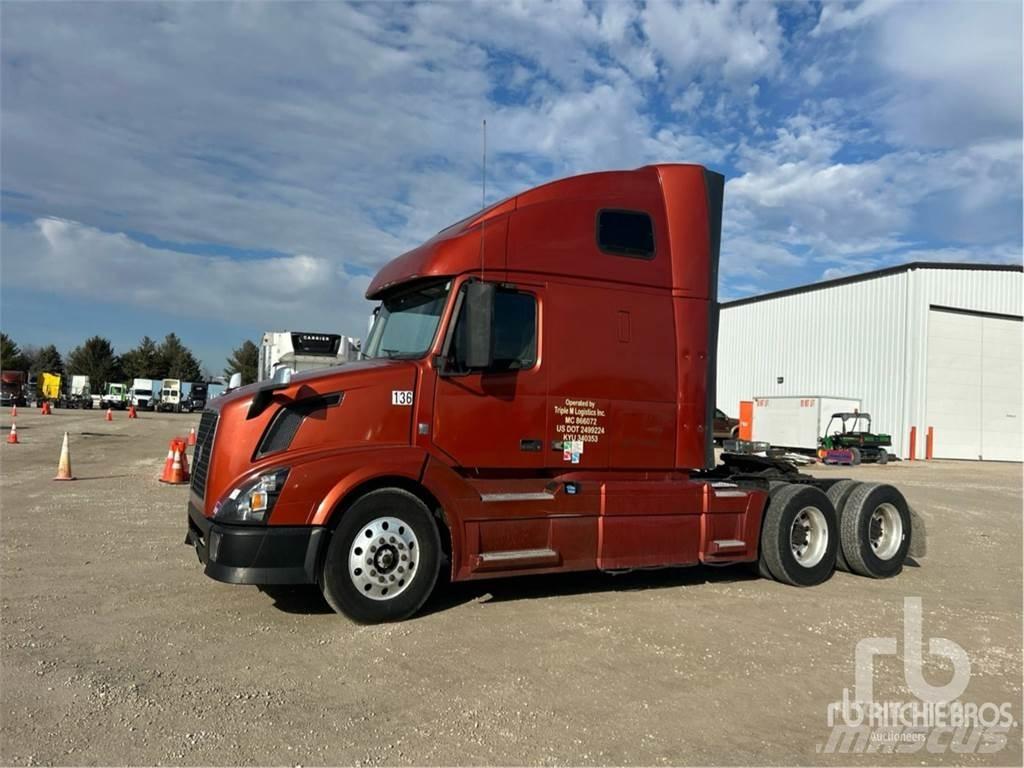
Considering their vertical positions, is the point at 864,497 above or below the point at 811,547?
above

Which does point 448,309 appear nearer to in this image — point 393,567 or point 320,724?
point 393,567

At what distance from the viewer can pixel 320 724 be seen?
386 cm

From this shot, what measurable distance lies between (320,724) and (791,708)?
261 cm

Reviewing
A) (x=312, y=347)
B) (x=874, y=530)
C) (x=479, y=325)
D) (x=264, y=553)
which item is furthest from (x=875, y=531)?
(x=312, y=347)

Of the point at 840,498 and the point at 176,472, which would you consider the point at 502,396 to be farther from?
the point at 176,472

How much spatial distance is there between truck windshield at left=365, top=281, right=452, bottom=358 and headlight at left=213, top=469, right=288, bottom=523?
149 centimetres

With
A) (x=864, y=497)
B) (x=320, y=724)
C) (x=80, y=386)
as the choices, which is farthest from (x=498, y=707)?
(x=80, y=386)

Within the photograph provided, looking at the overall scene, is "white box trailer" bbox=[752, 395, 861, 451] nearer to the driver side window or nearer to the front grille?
the driver side window

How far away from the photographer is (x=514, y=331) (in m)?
6.26

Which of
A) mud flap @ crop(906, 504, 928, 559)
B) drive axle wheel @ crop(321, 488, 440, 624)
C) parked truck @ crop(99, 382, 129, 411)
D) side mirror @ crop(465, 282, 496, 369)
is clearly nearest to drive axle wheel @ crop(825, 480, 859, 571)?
mud flap @ crop(906, 504, 928, 559)

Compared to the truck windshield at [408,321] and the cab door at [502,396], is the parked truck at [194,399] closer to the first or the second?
the truck windshield at [408,321]

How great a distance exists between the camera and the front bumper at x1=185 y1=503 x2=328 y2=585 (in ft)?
17.1

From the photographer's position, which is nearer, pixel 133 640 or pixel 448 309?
pixel 133 640

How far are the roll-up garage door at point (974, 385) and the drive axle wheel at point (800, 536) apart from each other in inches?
1158
